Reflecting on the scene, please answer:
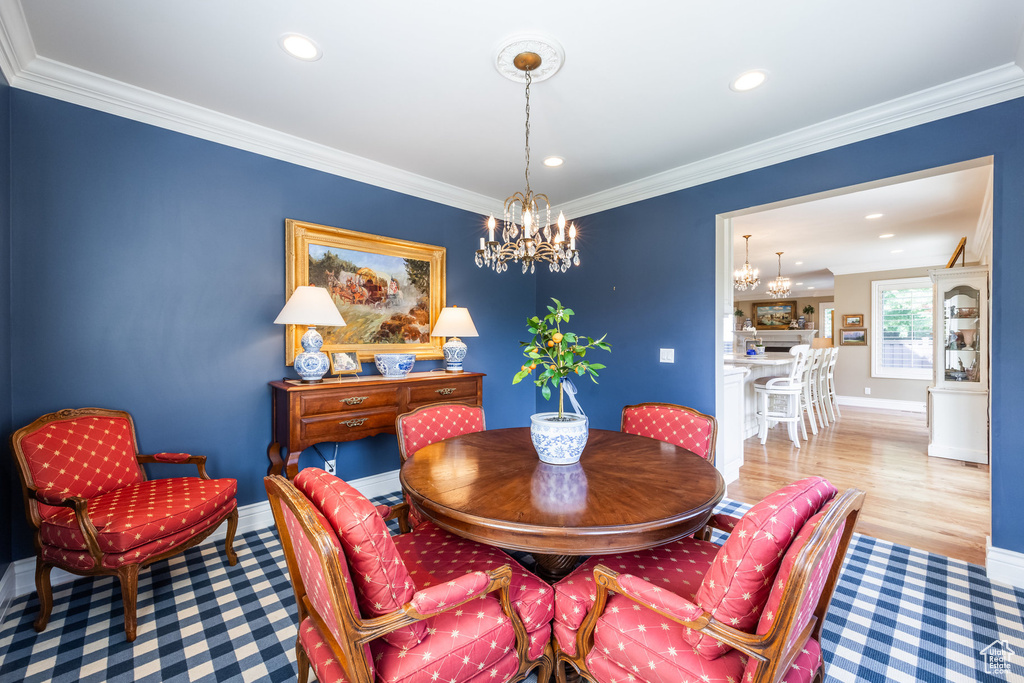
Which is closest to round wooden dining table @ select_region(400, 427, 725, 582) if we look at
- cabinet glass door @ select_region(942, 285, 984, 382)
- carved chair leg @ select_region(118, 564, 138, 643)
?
carved chair leg @ select_region(118, 564, 138, 643)

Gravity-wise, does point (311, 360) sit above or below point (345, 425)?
above

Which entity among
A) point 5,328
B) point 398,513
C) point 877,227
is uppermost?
point 877,227

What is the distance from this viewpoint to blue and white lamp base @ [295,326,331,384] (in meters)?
2.74

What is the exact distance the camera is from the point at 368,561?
1.06 metres

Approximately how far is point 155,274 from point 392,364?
1.48m

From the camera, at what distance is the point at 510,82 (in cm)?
224

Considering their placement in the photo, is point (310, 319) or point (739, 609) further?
point (310, 319)

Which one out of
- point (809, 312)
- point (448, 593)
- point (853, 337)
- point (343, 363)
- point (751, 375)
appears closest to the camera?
point (448, 593)

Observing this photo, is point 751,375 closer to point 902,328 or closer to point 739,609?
point 902,328

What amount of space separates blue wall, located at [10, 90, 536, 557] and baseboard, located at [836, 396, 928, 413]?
9.03 meters

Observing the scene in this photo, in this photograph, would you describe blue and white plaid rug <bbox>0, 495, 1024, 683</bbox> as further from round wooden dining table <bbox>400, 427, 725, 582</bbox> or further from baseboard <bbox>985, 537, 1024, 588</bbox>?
round wooden dining table <bbox>400, 427, 725, 582</bbox>

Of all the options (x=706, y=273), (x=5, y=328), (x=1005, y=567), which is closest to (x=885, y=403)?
(x=1005, y=567)

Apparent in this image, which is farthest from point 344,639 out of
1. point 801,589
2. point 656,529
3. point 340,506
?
point 801,589

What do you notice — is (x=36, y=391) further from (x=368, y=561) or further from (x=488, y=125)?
(x=488, y=125)
